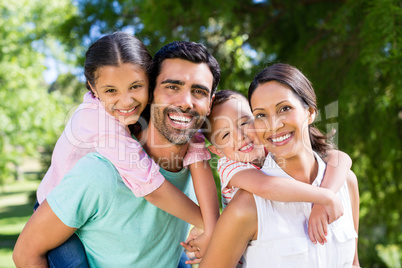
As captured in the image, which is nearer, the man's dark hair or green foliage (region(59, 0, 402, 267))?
the man's dark hair

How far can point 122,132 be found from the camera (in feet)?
6.75

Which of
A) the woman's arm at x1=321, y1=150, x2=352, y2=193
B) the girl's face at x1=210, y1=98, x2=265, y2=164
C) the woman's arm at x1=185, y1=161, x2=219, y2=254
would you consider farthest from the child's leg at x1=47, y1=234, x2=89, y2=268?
the woman's arm at x1=321, y1=150, x2=352, y2=193

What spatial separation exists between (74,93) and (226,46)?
213cm

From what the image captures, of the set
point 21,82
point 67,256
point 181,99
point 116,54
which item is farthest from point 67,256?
point 21,82

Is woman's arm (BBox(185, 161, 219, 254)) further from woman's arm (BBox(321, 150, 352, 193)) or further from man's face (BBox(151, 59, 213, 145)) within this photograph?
woman's arm (BBox(321, 150, 352, 193))

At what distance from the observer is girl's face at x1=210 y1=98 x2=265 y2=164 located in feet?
6.81

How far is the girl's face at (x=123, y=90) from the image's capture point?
2084mm

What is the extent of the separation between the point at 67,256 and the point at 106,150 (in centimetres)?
54

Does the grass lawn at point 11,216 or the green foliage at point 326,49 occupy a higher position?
the green foliage at point 326,49

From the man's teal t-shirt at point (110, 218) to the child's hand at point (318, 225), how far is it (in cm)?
77

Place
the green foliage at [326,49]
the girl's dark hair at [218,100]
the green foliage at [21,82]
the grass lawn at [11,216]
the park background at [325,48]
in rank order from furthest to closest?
the green foliage at [21,82]
the grass lawn at [11,216]
the green foliage at [326,49]
the park background at [325,48]
the girl's dark hair at [218,100]

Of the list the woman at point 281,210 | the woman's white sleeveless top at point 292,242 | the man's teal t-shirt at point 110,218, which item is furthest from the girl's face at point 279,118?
the man's teal t-shirt at point 110,218

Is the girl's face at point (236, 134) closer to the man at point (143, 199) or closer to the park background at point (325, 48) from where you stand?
the man at point (143, 199)

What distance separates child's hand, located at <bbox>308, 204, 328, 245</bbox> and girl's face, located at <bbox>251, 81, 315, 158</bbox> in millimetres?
289
